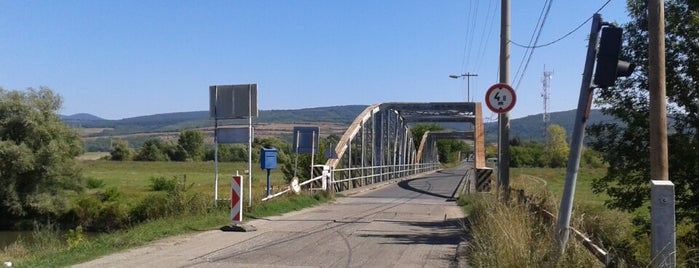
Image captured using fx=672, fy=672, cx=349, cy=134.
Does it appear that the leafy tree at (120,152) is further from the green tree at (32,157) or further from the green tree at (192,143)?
the green tree at (32,157)

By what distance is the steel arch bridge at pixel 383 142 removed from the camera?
32.9 meters

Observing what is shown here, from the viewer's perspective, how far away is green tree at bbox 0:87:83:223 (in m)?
35.4

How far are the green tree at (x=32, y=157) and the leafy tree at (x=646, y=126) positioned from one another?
31.1 m

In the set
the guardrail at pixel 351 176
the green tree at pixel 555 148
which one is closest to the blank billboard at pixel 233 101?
the guardrail at pixel 351 176

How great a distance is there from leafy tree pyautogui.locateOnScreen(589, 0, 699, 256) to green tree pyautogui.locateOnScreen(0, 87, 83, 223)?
31052 mm

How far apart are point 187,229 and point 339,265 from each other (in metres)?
4.87

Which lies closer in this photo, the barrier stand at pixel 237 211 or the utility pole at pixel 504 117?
the barrier stand at pixel 237 211

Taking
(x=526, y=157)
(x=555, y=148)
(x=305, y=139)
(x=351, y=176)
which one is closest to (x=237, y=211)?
(x=305, y=139)

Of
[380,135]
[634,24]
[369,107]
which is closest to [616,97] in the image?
[634,24]

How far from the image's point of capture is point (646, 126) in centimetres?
1237

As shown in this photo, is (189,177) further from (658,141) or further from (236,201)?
(658,141)

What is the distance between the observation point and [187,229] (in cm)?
1270

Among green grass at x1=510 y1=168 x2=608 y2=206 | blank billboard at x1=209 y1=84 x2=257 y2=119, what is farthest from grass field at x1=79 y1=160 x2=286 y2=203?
green grass at x1=510 y1=168 x2=608 y2=206

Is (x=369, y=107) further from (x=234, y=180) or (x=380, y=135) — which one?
(x=234, y=180)
